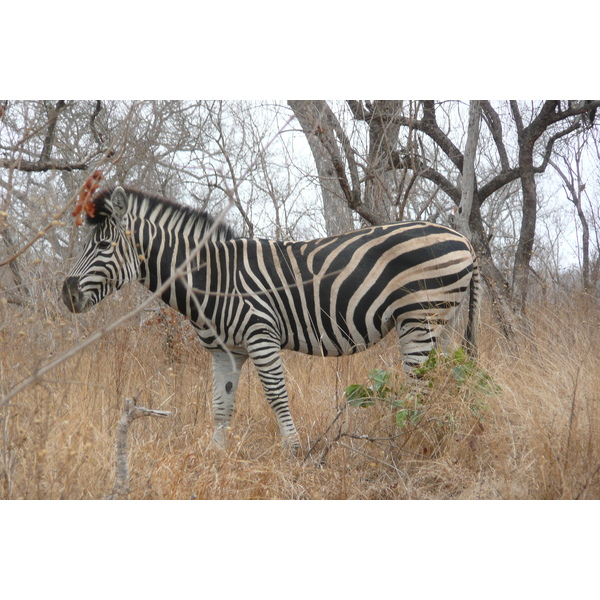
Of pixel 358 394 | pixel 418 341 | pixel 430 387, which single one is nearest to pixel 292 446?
pixel 358 394

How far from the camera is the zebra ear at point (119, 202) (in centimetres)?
365

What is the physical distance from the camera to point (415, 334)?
12.0ft

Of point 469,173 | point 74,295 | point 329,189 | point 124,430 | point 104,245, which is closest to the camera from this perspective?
point 124,430

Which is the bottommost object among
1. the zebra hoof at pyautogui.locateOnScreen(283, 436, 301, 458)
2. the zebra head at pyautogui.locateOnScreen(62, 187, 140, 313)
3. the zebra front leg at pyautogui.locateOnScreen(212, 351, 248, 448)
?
the zebra hoof at pyautogui.locateOnScreen(283, 436, 301, 458)

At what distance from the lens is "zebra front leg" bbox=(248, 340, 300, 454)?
3680 millimetres

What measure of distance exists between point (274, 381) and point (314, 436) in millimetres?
451

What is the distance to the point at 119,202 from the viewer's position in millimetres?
3703

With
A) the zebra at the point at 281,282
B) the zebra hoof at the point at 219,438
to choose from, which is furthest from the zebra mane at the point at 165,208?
the zebra hoof at the point at 219,438

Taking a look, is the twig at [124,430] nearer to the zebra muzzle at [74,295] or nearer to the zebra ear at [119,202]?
the zebra muzzle at [74,295]

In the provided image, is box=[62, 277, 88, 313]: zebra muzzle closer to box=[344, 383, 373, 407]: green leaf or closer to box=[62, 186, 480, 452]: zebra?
box=[62, 186, 480, 452]: zebra

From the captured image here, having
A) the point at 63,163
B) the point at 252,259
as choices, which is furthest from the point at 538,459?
the point at 63,163

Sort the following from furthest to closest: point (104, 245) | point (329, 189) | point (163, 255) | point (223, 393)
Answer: point (329, 189), point (223, 393), point (163, 255), point (104, 245)

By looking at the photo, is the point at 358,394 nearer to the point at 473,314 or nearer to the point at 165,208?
the point at 473,314

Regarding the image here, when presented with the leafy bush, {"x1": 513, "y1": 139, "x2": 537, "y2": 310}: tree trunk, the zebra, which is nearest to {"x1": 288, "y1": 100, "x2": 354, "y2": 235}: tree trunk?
{"x1": 513, "y1": 139, "x2": 537, "y2": 310}: tree trunk
